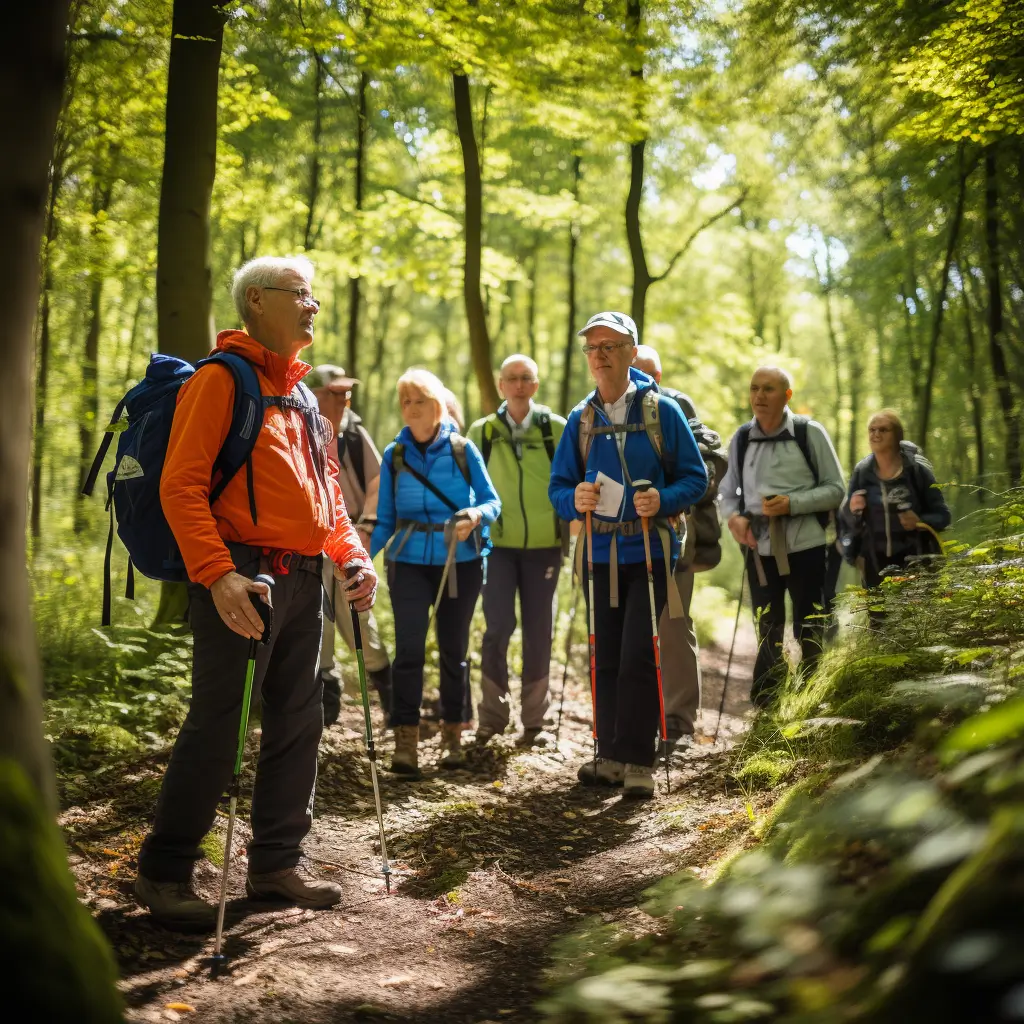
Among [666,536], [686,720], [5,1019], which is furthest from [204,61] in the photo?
Answer: [5,1019]

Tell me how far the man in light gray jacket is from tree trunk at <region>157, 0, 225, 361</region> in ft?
14.2

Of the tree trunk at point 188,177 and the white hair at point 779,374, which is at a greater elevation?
the tree trunk at point 188,177

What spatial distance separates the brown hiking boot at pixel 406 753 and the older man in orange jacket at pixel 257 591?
7.04 ft

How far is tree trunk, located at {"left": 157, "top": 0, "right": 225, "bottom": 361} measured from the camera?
661 cm

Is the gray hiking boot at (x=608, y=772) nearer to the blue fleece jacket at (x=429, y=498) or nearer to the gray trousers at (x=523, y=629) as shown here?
the gray trousers at (x=523, y=629)

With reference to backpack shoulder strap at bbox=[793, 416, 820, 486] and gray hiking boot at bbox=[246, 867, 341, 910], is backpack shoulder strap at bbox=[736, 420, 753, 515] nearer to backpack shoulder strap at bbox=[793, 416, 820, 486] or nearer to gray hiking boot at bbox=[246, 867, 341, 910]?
backpack shoulder strap at bbox=[793, 416, 820, 486]

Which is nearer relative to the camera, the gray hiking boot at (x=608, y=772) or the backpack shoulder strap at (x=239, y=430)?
the backpack shoulder strap at (x=239, y=430)

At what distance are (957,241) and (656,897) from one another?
47.3ft

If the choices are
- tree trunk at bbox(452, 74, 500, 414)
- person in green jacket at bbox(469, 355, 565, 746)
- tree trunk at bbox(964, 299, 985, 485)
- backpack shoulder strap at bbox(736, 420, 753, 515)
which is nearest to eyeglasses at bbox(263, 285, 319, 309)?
person in green jacket at bbox(469, 355, 565, 746)

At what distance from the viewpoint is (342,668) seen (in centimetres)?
909

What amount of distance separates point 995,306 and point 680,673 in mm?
8739

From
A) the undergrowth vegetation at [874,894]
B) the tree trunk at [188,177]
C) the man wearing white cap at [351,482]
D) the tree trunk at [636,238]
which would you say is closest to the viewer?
the undergrowth vegetation at [874,894]

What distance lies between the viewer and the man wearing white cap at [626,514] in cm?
563

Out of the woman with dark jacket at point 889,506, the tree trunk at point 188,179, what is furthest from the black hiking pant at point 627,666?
the tree trunk at point 188,179
